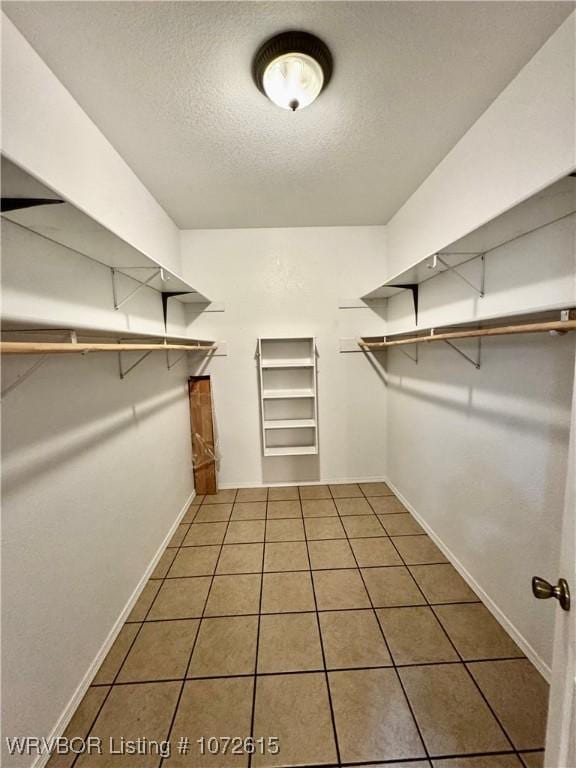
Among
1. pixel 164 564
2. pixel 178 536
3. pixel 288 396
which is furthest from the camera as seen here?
pixel 288 396

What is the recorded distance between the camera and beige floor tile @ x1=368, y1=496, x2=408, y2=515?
248 centimetres

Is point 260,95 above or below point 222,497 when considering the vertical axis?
above

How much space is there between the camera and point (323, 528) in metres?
2.28

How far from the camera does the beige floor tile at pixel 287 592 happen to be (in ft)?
5.22

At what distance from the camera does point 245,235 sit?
2.74m

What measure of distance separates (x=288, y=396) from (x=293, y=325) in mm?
693

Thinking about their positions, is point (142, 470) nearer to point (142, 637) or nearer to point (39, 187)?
point (142, 637)

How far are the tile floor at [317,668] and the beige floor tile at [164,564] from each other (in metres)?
0.01

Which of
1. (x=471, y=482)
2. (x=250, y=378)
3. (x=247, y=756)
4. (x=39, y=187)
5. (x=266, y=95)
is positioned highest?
(x=266, y=95)

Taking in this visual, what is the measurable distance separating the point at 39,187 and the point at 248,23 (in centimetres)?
93

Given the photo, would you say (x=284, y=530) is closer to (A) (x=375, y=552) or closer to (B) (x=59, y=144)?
(A) (x=375, y=552)

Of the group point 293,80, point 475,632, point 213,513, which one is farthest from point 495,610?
point 293,80

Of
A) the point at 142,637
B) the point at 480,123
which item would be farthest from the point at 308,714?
the point at 480,123

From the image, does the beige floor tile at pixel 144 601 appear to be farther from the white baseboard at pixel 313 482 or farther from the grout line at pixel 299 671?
the white baseboard at pixel 313 482
